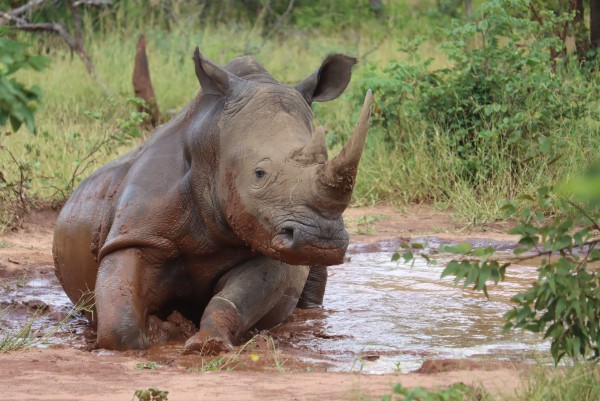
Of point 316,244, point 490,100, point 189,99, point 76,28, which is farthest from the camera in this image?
point 76,28

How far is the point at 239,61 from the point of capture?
6.96 m

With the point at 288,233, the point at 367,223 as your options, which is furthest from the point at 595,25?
the point at 288,233

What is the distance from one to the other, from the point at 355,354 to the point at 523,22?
17.3 ft

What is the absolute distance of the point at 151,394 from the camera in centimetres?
429

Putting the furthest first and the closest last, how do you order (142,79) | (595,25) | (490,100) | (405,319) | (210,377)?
1. (142,79)
2. (595,25)
3. (490,100)
4. (405,319)
5. (210,377)

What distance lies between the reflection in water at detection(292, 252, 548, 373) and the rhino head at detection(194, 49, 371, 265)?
2.16 feet

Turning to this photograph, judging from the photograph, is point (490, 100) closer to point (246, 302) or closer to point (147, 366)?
point (246, 302)

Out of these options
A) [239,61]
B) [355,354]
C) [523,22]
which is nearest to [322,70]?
[239,61]

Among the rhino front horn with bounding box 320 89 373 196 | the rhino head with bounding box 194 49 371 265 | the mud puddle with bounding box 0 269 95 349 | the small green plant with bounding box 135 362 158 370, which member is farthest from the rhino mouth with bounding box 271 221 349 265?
the mud puddle with bounding box 0 269 95 349

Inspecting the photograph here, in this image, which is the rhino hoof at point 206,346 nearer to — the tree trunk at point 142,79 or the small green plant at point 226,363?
the small green plant at point 226,363

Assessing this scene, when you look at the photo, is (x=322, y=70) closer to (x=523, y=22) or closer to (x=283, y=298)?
(x=283, y=298)

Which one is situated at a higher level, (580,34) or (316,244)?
(580,34)

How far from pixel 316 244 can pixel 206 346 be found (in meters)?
0.74

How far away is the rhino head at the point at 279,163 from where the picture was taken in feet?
18.4
